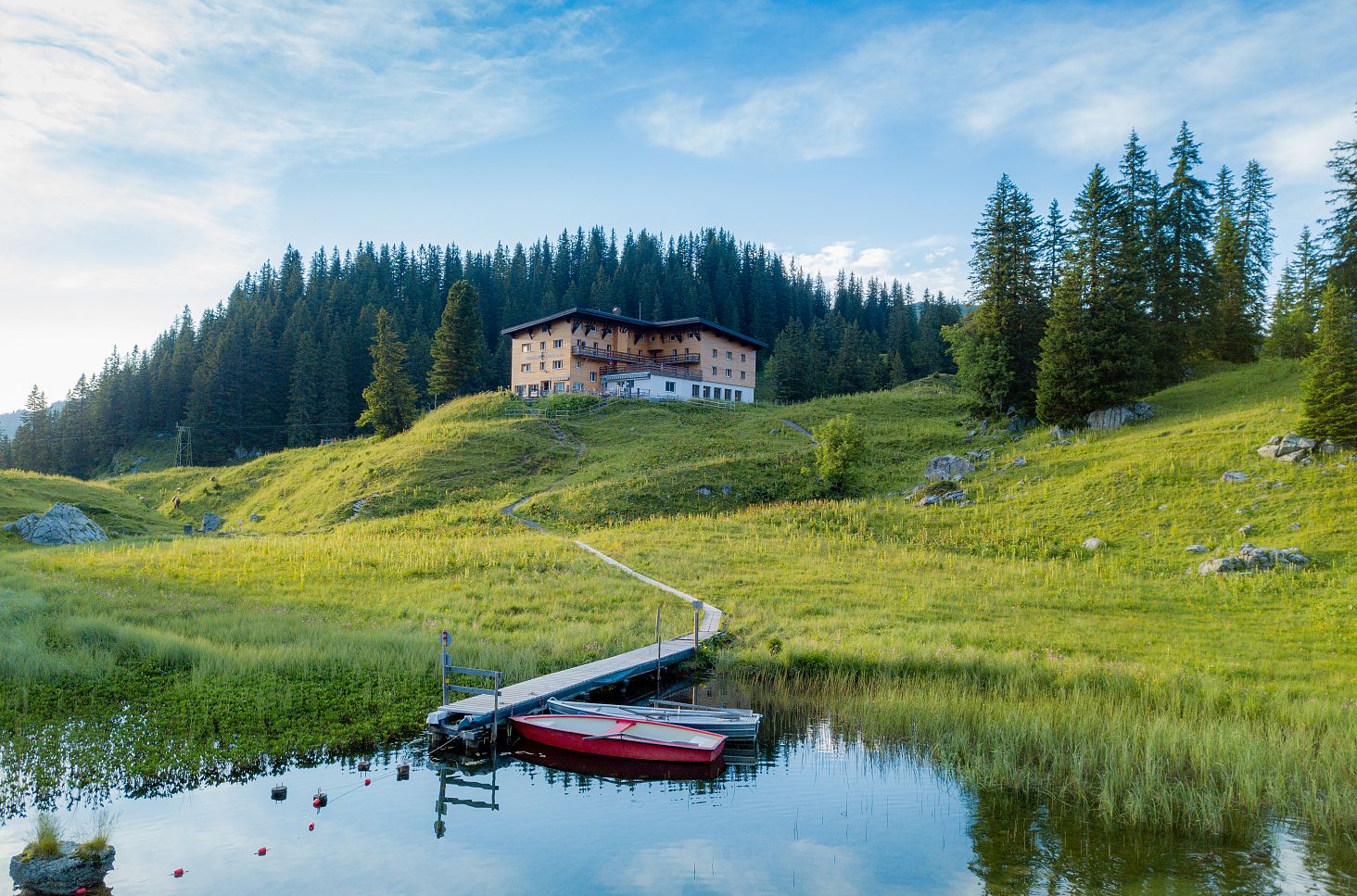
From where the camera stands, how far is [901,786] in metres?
14.2

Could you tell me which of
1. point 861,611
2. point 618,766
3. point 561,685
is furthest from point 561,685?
point 861,611

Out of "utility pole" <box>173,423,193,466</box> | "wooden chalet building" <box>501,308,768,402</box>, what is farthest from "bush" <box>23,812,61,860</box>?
"utility pole" <box>173,423,193,466</box>

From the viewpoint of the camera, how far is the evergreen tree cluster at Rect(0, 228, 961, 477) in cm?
10019

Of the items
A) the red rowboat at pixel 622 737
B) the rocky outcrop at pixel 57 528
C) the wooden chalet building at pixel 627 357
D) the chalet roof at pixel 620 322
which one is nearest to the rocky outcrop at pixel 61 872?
the red rowboat at pixel 622 737

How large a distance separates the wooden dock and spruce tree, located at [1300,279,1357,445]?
92.5 feet

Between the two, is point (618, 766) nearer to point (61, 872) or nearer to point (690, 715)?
point (690, 715)

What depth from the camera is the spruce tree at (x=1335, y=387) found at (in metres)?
33.1

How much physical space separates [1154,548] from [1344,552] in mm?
5625

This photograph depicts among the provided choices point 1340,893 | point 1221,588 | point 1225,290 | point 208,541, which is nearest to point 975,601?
point 1221,588

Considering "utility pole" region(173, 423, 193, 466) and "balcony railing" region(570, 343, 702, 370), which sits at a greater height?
"balcony railing" region(570, 343, 702, 370)

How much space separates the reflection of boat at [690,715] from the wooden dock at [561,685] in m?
0.60

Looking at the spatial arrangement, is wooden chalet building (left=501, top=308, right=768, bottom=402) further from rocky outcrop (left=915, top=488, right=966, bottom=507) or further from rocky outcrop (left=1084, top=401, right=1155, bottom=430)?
rocky outcrop (left=915, top=488, right=966, bottom=507)

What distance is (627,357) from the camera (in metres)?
89.4

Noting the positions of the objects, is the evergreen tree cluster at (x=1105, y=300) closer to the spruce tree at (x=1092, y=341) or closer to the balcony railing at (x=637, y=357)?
the spruce tree at (x=1092, y=341)
